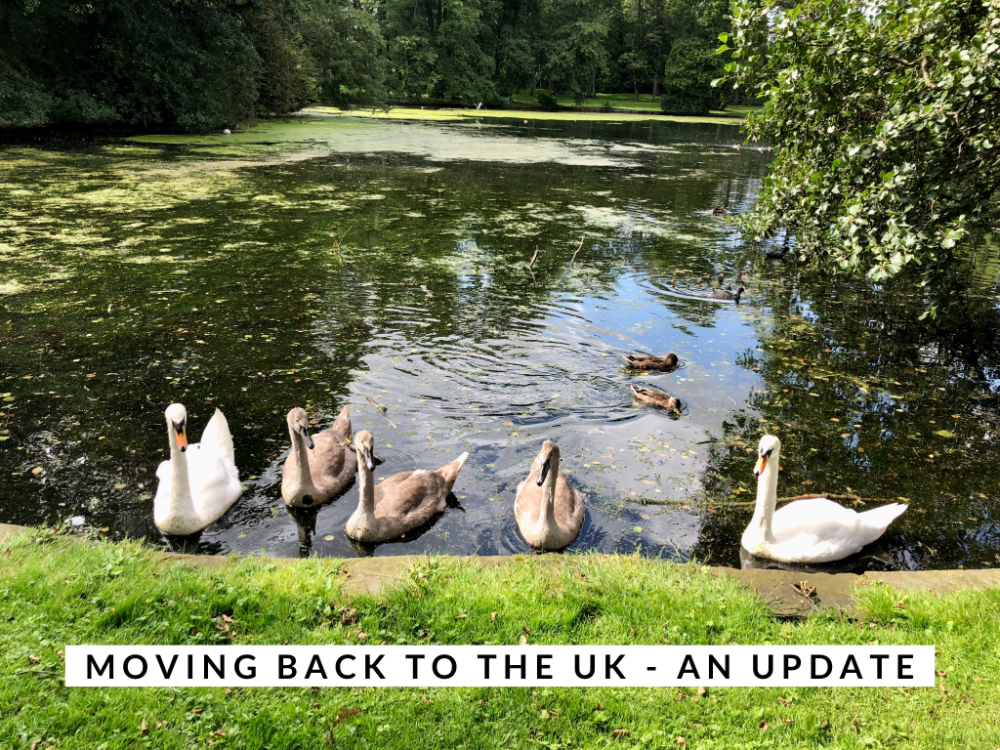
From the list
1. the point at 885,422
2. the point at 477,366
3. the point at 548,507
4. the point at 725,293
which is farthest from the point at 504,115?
the point at 548,507

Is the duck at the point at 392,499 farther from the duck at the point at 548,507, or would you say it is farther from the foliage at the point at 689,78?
the foliage at the point at 689,78

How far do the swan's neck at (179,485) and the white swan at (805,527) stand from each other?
4586 millimetres

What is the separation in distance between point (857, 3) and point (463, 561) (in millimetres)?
7775

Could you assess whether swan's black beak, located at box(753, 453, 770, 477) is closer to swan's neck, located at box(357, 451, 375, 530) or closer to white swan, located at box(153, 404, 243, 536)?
swan's neck, located at box(357, 451, 375, 530)

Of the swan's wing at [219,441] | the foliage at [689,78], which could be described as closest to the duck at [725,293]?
the swan's wing at [219,441]

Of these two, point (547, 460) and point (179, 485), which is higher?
point (547, 460)

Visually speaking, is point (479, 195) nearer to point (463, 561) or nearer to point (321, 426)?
point (321, 426)

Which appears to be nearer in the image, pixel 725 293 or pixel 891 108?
pixel 891 108

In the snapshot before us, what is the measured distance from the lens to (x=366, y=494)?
5.35 metres

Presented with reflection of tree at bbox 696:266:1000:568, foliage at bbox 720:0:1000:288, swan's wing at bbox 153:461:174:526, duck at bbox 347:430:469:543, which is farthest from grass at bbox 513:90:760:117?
swan's wing at bbox 153:461:174:526

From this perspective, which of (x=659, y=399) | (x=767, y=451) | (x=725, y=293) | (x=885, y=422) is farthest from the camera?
(x=725, y=293)

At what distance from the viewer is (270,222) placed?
15781mm

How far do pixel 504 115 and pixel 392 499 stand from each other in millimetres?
59715

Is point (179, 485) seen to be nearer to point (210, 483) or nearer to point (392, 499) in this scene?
point (210, 483)
